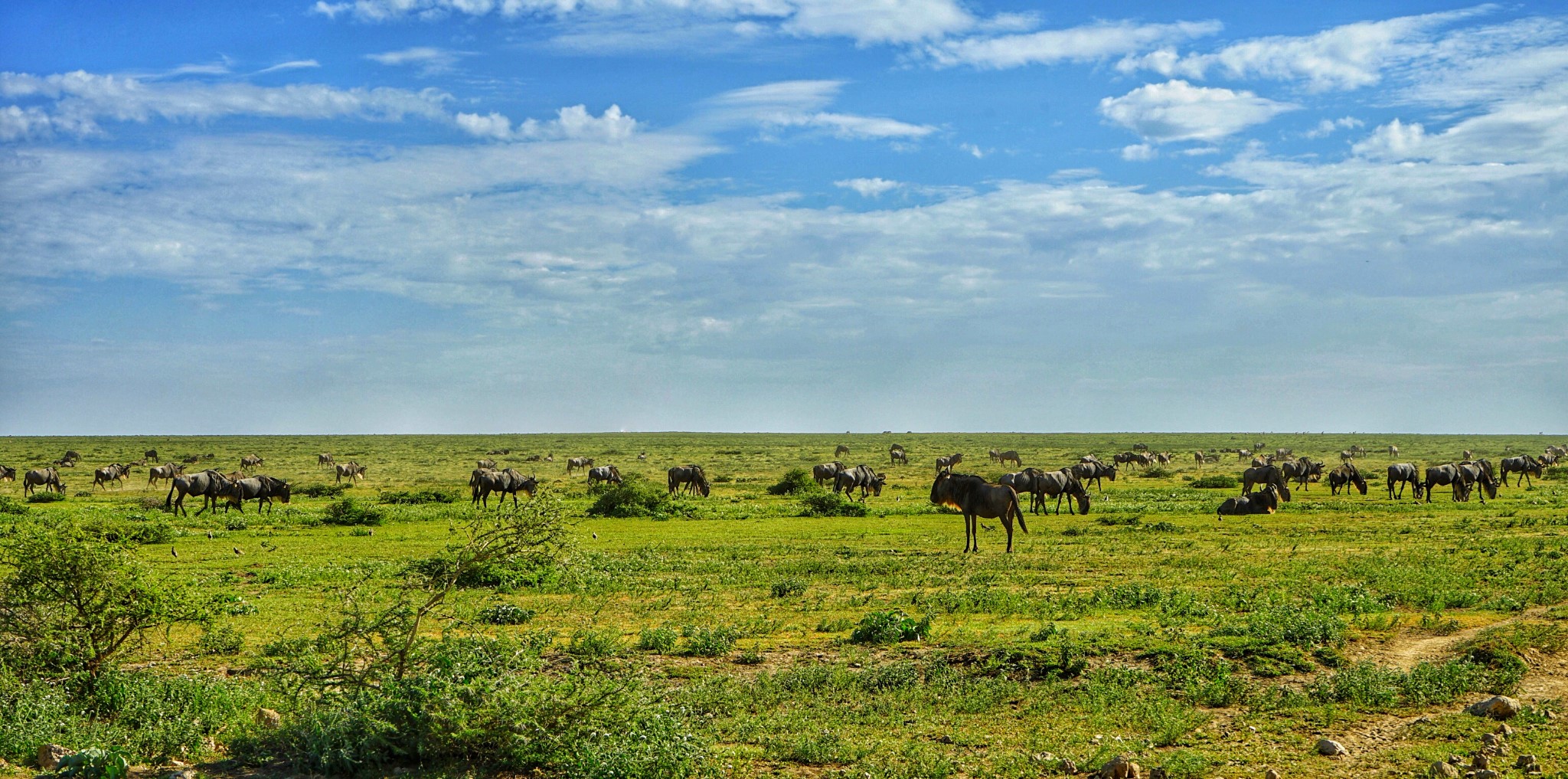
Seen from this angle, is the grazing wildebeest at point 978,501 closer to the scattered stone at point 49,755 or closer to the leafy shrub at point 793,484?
the scattered stone at point 49,755

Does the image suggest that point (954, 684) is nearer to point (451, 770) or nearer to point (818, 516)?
point (451, 770)

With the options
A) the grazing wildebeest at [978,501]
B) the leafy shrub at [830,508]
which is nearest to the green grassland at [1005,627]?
the grazing wildebeest at [978,501]

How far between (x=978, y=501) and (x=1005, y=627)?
11.0 meters

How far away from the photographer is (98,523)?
11.5 meters

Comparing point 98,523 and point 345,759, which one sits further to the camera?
point 98,523

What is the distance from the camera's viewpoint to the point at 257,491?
4088cm

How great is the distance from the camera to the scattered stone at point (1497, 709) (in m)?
10.4

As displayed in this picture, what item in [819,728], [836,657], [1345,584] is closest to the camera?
[819,728]

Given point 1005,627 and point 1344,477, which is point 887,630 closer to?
point 1005,627

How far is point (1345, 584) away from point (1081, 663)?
31.0 feet

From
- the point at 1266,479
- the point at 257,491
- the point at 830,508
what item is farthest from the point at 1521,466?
the point at 257,491

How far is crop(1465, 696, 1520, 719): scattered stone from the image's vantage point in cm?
1035

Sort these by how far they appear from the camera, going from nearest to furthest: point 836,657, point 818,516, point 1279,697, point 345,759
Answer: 1. point 345,759
2. point 1279,697
3. point 836,657
4. point 818,516

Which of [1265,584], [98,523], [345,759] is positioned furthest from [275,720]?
[1265,584]
